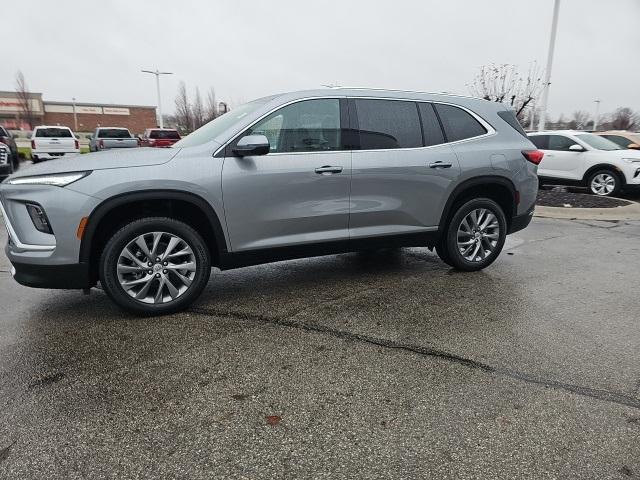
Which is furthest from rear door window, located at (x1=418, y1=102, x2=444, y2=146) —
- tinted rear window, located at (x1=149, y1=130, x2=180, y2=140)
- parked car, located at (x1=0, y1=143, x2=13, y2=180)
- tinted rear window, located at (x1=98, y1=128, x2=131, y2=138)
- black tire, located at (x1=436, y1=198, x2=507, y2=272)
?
tinted rear window, located at (x1=98, y1=128, x2=131, y2=138)

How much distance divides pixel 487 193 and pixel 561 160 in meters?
7.80

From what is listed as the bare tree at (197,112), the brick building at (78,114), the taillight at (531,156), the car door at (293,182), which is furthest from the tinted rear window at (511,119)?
the brick building at (78,114)

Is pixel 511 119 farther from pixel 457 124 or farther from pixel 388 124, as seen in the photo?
pixel 388 124

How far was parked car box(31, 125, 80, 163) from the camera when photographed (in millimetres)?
19078

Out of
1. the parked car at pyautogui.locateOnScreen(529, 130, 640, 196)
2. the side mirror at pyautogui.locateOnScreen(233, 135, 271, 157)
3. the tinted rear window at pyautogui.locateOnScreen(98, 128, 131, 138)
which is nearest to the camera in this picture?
the side mirror at pyautogui.locateOnScreen(233, 135, 271, 157)

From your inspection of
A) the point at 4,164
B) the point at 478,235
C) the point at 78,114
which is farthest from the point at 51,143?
the point at 78,114

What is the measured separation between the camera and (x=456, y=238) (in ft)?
16.5

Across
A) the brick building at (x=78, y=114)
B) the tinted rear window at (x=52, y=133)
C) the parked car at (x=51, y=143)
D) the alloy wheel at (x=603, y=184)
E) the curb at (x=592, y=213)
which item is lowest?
the curb at (x=592, y=213)

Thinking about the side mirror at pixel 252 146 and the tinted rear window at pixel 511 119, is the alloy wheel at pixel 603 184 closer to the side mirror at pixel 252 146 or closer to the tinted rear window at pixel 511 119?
the tinted rear window at pixel 511 119

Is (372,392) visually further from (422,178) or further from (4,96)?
(4,96)

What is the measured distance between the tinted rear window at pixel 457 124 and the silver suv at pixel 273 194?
15 mm

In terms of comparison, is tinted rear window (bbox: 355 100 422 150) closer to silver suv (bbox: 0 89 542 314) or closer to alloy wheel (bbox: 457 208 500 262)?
silver suv (bbox: 0 89 542 314)

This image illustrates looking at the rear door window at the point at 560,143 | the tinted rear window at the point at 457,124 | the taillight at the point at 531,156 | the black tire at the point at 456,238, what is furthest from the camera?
the rear door window at the point at 560,143

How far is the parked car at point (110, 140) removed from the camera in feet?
65.1
